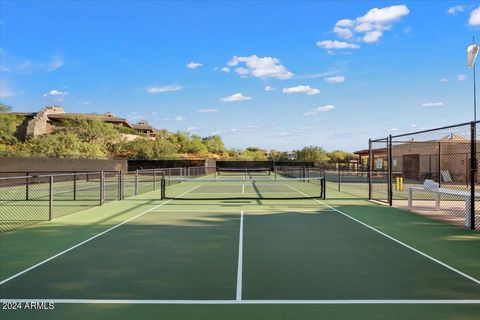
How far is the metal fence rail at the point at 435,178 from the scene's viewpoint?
36.4 feet

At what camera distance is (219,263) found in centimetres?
687

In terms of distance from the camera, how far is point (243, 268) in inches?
257

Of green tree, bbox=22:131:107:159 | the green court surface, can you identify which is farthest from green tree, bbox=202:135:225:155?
the green court surface

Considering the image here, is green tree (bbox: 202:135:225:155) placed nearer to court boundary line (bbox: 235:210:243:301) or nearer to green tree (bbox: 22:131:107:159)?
green tree (bbox: 22:131:107:159)

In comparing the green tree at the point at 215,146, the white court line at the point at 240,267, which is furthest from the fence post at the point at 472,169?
the green tree at the point at 215,146

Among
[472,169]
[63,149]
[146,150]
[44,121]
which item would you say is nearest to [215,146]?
[146,150]

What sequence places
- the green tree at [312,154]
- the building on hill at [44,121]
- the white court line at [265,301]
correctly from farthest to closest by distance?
1. the building on hill at [44,121]
2. the green tree at [312,154]
3. the white court line at [265,301]

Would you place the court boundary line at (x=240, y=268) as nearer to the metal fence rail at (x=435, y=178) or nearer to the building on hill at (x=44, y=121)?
the metal fence rail at (x=435, y=178)

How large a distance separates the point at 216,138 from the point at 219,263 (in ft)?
307

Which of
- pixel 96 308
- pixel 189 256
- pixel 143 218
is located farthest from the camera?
pixel 143 218

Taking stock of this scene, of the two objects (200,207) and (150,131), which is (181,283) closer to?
(200,207)

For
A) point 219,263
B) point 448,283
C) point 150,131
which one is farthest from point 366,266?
point 150,131

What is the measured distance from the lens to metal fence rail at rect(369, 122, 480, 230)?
11.1 metres

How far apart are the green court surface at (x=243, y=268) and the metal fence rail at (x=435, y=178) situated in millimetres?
1517
